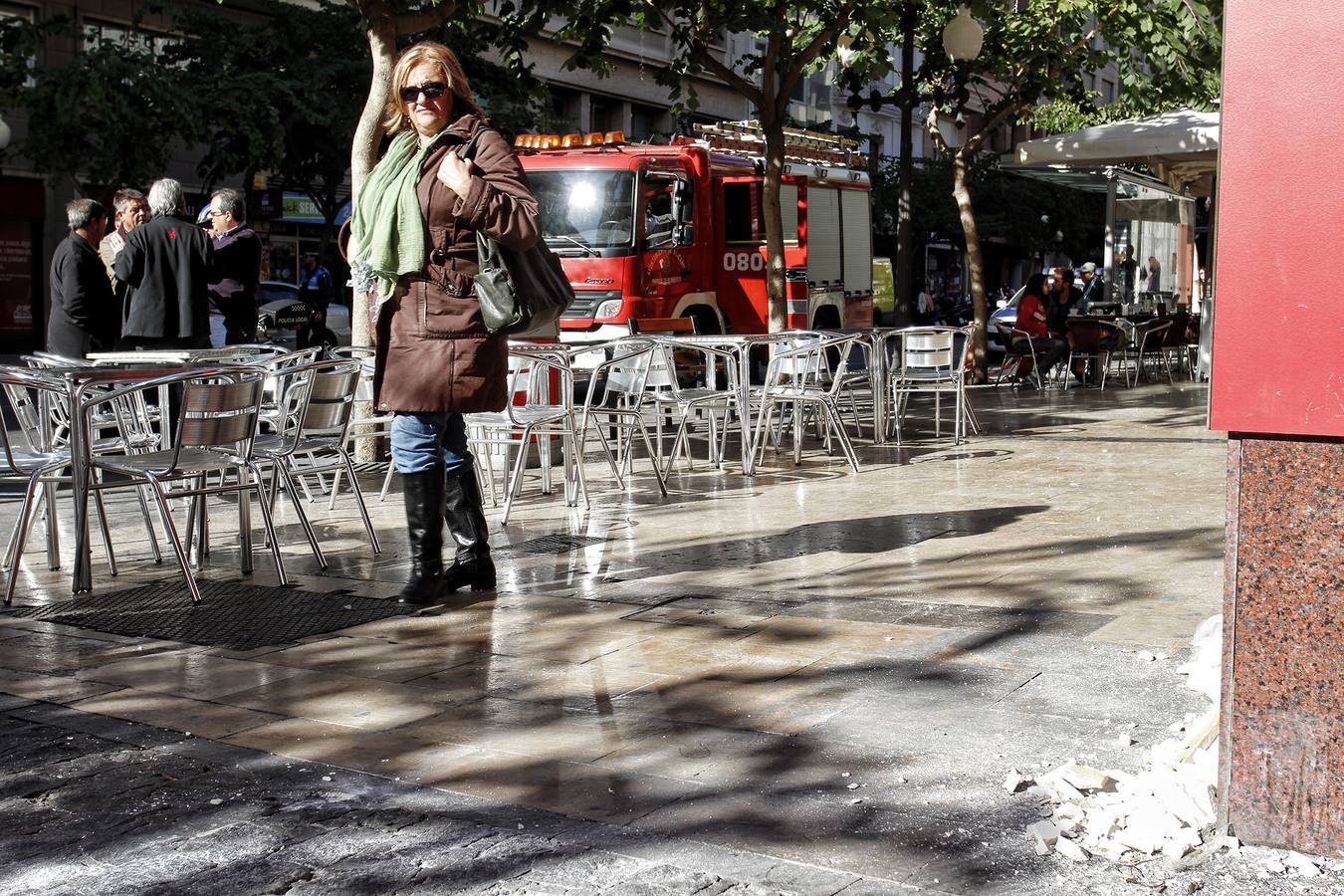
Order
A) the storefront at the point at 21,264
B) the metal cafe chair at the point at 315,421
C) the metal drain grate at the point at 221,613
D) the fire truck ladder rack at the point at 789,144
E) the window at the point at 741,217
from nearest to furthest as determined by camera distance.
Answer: the metal drain grate at the point at 221,613 → the metal cafe chair at the point at 315,421 → the window at the point at 741,217 → the fire truck ladder rack at the point at 789,144 → the storefront at the point at 21,264

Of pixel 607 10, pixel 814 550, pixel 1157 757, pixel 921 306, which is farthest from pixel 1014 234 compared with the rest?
pixel 1157 757

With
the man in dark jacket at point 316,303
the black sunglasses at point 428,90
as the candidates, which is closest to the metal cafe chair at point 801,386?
the black sunglasses at point 428,90

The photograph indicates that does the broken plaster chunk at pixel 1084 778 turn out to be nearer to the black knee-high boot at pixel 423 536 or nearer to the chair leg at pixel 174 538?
the black knee-high boot at pixel 423 536

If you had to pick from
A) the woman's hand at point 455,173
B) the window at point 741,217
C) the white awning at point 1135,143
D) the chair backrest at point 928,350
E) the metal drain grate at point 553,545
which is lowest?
the metal drain grate at point 553,545

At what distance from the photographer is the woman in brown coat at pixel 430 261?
566cm

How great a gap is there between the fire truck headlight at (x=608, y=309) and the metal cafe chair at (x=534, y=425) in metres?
7.22

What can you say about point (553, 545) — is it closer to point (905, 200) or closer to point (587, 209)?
point (587, 209)

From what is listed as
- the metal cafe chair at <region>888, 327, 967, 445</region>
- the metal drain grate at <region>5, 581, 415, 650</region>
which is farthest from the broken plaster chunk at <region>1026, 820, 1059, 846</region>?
the metal cafe chair at <region>888, 327, 967, 445</region>

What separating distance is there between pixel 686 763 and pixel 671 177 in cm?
1411

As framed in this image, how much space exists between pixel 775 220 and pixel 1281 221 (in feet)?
36.3

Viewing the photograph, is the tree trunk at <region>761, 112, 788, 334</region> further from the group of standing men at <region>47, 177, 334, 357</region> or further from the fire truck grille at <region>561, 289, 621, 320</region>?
the group of standing men at <region>47, 177, 334, 357</region>

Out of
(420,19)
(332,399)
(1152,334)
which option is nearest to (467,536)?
(332,399)

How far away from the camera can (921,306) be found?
4138 centimetres

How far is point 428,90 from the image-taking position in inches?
225
